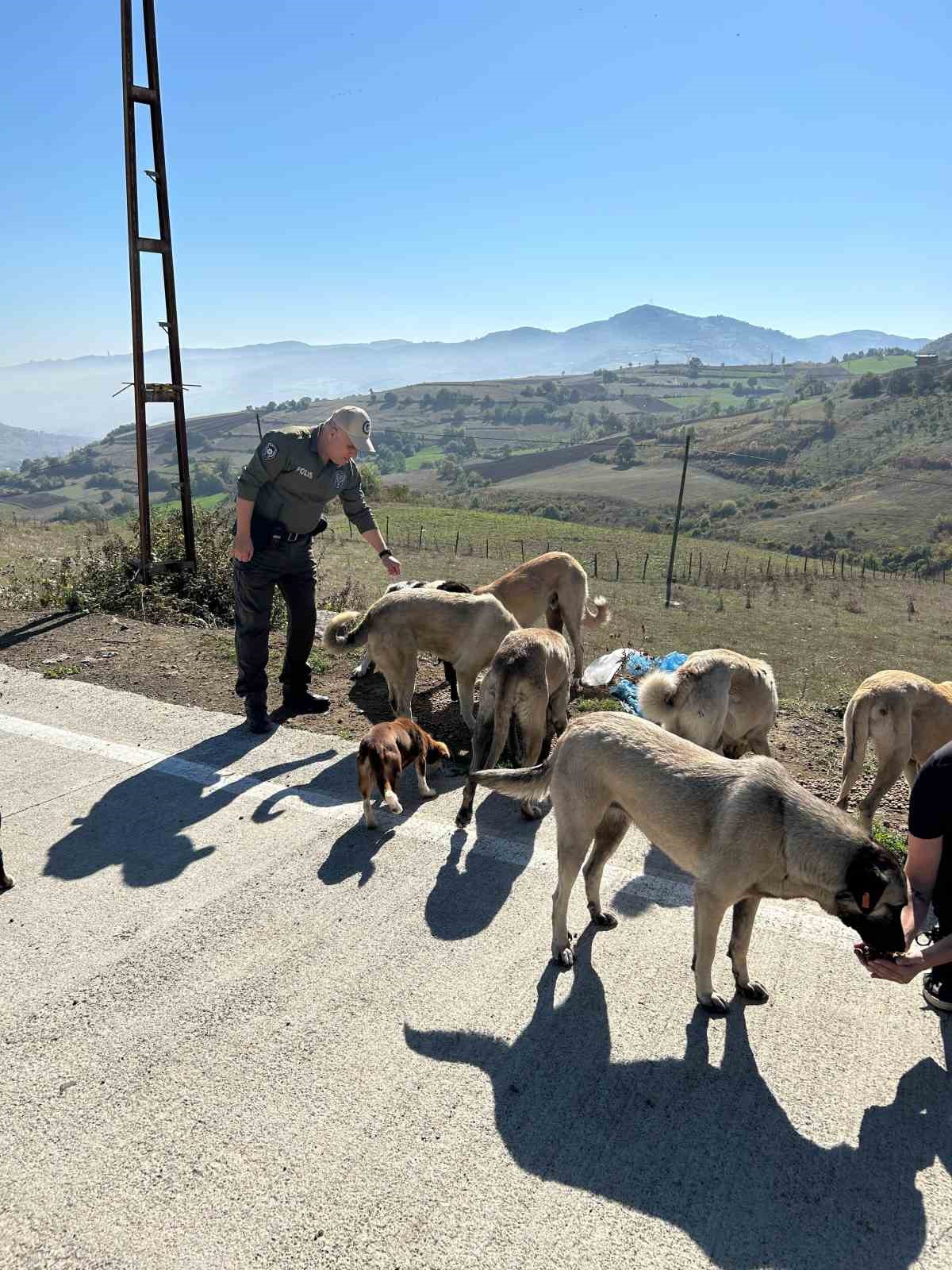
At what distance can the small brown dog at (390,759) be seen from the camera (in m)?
5.48

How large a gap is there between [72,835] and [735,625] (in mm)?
20735

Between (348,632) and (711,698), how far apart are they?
3342 mm

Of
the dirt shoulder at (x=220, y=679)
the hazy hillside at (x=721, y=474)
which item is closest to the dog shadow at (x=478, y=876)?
the dirt shoulder at (x=220, y=679)

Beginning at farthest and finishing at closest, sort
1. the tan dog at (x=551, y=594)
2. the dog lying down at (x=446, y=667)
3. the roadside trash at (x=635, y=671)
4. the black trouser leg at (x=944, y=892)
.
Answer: the tan dog at (x=551, y=594), the dog lying down at (x=446, y=667), the roadside trash at (x=635, y=671), the black trouser leg at (x=944, y=892)

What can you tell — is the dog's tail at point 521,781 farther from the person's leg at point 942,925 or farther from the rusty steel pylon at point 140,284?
the rusty steel pylon at point 140,284

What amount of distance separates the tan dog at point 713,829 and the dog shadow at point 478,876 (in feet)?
1.87

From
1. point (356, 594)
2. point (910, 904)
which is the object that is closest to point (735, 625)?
point (356, 594)

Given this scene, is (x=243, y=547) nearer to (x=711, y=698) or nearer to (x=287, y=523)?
(x=287, y=523)

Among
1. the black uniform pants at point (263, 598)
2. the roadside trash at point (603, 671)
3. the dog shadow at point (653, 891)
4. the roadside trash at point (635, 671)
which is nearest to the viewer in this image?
the dog shadow at point (653, 891)

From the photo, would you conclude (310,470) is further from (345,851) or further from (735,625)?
(735,625)

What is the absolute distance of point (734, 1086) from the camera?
344cm

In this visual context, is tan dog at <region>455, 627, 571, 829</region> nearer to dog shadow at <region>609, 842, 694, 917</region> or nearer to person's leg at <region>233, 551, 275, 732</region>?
dog shadow at <region>609, 842, 694, 917</region>

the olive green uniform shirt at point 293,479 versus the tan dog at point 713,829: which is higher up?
the olive green uniform shirt at point 293,479

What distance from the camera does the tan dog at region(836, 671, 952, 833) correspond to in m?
5.58
